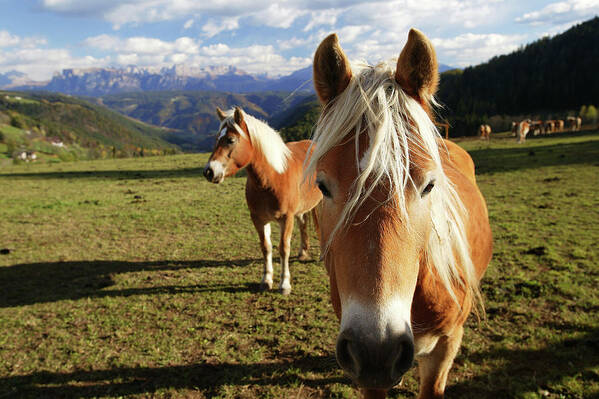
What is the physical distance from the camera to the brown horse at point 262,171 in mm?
5430

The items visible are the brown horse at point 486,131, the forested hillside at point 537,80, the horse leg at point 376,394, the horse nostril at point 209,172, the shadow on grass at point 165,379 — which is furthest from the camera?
the forested hillside at point 537,80

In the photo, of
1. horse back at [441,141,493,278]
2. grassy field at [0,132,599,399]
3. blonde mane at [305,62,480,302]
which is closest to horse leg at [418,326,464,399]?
blonde mane at [305,62,480,302]

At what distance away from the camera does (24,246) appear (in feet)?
26.9

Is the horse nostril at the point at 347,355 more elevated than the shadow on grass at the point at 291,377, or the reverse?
the horse nostril at the point at 347,355

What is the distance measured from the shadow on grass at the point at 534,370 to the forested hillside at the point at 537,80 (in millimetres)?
69380

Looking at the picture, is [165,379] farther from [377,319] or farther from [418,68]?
[418,68]

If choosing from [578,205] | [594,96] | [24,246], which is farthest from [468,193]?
[594,96]

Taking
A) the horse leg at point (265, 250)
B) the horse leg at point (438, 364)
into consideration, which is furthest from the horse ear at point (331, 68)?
the horse leg at point (265, 250)

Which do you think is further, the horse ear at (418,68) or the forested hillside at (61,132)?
the forested hillside at (61,132)

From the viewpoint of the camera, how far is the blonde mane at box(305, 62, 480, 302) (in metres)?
1.43

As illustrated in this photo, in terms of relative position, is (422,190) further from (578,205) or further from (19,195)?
(19,195)

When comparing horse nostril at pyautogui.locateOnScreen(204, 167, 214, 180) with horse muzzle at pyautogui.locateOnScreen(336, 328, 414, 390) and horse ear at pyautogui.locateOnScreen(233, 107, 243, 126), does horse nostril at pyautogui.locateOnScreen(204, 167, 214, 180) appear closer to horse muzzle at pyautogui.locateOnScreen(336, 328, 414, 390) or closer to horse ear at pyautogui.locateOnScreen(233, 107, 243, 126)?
horse ear at pyautogui.locateOnScreen(233, 107, 243, 126)

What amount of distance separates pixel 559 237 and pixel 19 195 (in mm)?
21613

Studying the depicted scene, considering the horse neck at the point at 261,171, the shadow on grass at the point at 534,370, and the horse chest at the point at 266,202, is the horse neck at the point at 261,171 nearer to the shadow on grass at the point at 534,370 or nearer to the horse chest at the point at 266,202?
the horse chest at the point at 266,202
